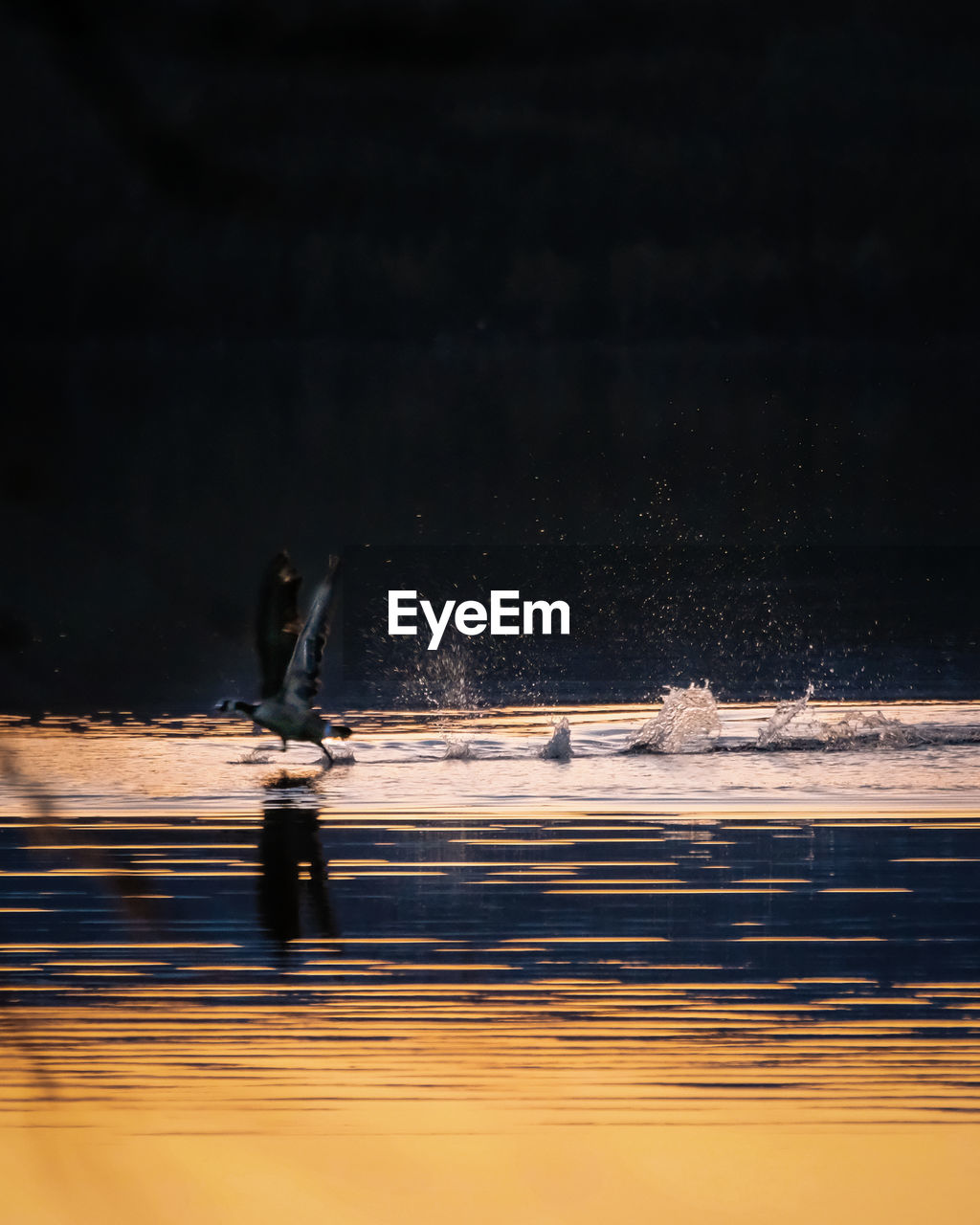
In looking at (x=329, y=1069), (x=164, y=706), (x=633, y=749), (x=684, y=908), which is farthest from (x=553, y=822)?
(x=164, y=706)

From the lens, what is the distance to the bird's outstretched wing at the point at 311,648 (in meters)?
6.71

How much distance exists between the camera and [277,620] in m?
7.42

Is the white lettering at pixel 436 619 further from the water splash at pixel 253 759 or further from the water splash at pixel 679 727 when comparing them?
the water splash at pixel 253 759

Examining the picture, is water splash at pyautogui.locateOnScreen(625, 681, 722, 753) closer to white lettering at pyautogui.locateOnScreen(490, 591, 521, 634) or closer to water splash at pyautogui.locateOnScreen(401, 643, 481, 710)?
water splash at pyautogui.locateOnScreen(401, 643, 481, 710)

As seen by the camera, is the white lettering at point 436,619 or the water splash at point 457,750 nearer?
the water splash at point 457,750

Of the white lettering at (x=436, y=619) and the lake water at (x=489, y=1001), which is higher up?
the white lettering at (x=436, y=619)

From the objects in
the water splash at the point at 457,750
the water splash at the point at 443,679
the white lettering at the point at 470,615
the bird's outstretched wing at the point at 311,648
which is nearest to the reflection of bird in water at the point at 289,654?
the bird's outstretched wing at the point at 311,648

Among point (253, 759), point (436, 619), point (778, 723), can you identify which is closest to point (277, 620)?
point (253, 759)

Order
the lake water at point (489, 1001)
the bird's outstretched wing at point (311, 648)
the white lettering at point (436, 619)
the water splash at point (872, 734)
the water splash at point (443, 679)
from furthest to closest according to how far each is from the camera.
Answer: the white lettering at point (436, 619), the water splash at point (443, 679), the water splash at point (872, 734), the bird's outstretched wing at point (311, 648), the lake water at point (489, 1001)

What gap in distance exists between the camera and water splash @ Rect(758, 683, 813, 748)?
357 inches

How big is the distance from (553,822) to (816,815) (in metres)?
0.94

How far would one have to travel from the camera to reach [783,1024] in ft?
12.3

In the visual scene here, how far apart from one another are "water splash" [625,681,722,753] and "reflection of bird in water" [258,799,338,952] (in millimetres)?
2394

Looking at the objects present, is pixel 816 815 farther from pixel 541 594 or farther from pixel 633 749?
pixel 541 594
